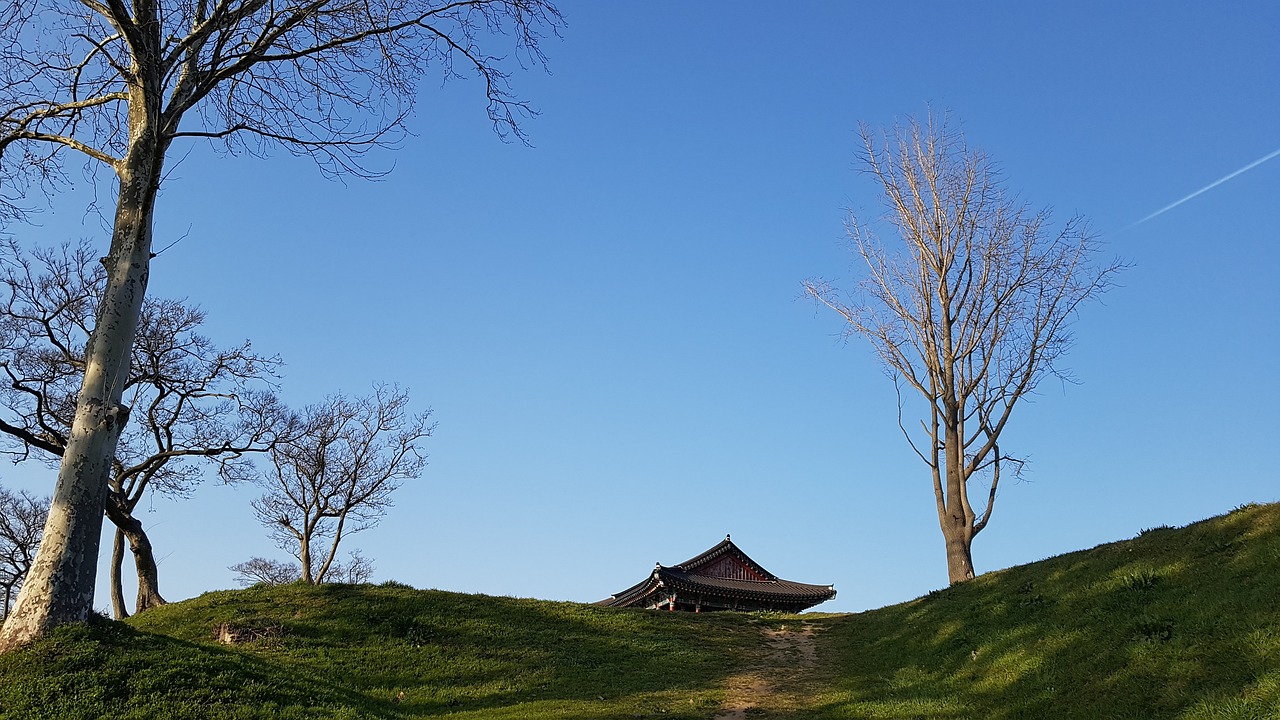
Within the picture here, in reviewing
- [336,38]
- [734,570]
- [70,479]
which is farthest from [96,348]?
[734,570]

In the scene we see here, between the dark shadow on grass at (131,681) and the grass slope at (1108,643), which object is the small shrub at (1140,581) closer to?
the grass slope at (1108,643)

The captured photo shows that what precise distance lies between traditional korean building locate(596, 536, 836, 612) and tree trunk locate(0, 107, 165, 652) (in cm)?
2358

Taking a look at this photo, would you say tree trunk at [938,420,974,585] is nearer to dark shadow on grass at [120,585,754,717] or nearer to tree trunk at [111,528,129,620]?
dark shadow on grass at [120,585,754,717]

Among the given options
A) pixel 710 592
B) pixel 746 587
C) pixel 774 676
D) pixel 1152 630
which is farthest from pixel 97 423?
pixel 746 587

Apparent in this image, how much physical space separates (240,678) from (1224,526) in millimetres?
13726

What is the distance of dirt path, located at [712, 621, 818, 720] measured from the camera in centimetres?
1169

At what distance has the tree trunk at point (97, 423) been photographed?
350 inches

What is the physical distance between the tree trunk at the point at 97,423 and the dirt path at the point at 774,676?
8.05m

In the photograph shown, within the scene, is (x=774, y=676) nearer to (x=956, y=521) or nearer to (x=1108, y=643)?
(x=1108, y=643)

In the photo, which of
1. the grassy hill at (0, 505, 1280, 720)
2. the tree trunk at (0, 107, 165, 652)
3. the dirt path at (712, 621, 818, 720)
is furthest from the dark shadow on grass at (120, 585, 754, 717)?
the tree trunk at (0, 107, 165, 652)

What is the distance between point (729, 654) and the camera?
1638cm

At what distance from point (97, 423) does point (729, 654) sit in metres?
11.9

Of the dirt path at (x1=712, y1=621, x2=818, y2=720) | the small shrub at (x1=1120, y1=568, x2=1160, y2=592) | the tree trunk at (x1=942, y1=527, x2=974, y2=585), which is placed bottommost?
the dirt path at (x1=712, y1=621, x2=818, y2=720)

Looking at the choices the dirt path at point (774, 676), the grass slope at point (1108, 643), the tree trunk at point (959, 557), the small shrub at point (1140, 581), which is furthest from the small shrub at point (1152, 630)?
the tree trunk at point (959, 557)
